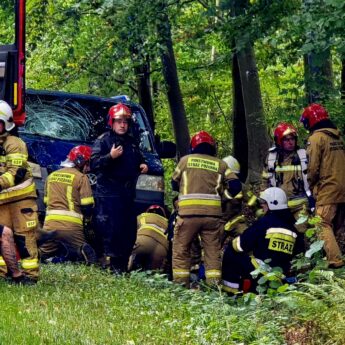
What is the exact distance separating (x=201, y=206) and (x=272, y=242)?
128 centimetres

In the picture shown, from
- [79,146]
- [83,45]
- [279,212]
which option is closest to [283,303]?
[279,212]

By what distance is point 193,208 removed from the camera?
11562 millimetres

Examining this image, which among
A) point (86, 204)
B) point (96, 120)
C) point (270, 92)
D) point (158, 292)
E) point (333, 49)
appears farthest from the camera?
point (270, 92)

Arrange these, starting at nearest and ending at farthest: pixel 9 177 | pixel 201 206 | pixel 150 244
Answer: pixel 9 177 < pixel 201 206 < pixel 150 244

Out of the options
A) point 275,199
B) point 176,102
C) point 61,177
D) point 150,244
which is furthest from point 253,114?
point 275,199

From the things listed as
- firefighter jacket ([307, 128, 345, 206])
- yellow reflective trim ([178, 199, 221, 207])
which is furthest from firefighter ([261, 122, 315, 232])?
yellow reflective trim ([178, 199, 221, 207])

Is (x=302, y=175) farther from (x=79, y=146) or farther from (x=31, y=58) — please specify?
(x=31, y=58)

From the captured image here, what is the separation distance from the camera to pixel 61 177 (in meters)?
12.8

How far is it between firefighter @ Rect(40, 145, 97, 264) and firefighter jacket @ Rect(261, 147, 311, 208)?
2.26m

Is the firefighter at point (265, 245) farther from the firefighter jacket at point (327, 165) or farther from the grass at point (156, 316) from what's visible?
the grass at point (156, 316)

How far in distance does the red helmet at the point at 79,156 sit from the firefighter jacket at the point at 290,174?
7.42 ft

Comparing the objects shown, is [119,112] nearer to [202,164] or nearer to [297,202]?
[202,164]

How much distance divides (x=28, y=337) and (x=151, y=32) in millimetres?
9276

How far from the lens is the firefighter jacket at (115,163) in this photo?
41.9ft
